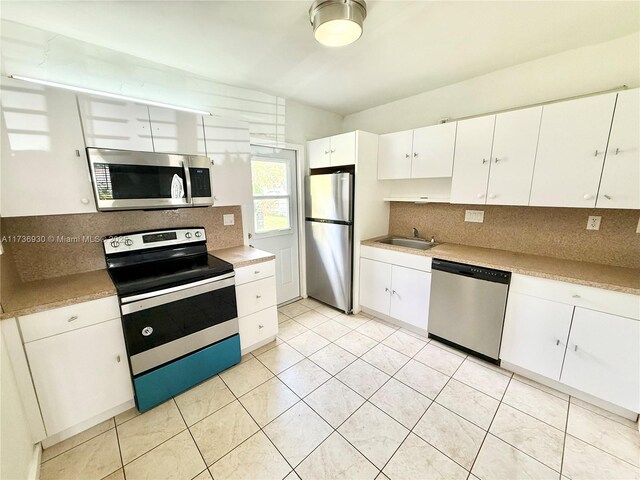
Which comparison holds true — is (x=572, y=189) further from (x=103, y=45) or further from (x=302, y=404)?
(x=103, y=45)

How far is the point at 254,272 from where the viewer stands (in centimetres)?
223

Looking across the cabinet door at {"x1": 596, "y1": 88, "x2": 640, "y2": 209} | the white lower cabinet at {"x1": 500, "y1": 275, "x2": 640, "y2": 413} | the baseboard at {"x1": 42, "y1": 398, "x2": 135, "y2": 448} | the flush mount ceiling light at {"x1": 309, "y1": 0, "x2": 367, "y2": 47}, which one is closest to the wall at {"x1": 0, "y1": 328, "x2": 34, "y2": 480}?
the baseboard at {"x1": 42, "y1": 398, "x2": 135, "y2": 448}

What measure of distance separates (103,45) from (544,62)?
3.41m

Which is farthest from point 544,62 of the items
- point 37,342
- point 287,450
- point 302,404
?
point 37,342

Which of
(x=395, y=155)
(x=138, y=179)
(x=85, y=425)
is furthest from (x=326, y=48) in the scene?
(x=85, y=425)

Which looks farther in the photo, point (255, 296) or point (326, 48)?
point (255, 296)

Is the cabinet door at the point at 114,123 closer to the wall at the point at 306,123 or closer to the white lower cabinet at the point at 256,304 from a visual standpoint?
the white lower cabinet at the point at 256,304

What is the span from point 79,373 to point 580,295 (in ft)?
10.6

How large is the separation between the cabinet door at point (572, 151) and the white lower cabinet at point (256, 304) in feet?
7.55

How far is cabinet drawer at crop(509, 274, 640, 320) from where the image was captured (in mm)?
1560

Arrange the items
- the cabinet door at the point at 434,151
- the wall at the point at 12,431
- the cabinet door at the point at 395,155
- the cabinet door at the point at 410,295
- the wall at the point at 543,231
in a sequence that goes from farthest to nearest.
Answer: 1. the cabinet door at the point at 395,155
2. the cabinet door at the point at 410,295
3. the cabinet door at the point at 434,151
4. the wall at the point at 543,231
5. the wall at the point at 12,431

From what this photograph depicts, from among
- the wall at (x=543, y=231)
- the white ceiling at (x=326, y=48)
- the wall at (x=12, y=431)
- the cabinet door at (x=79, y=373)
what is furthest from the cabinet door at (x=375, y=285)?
the wall at (x=12, y=431)

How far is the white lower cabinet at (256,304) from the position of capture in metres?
2.18

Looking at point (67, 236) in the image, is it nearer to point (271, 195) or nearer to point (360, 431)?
point (271, 195)
